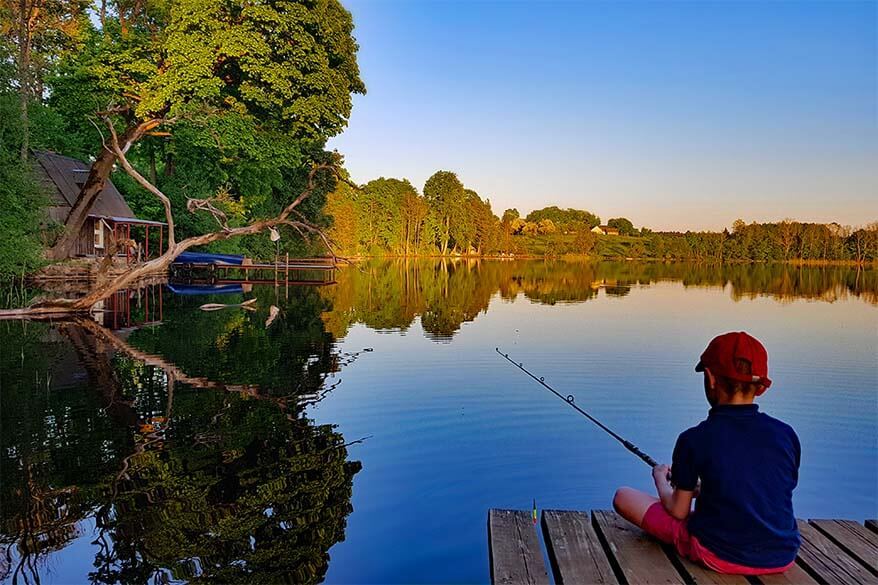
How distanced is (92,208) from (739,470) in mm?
36156

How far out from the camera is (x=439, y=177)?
383ft

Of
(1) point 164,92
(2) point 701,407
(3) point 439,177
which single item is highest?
(3) point 439,177

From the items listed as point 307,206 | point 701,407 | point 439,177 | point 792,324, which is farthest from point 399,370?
point 439,177

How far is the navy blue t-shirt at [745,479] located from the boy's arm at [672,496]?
0.46 feet

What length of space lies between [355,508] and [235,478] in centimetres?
141

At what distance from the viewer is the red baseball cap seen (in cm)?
338

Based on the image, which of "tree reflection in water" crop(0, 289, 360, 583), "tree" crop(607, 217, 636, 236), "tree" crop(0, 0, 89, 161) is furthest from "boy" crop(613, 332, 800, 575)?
"tree" crop(607, 217, 636, 236)

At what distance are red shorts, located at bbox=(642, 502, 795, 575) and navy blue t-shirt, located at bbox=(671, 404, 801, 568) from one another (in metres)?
0.05

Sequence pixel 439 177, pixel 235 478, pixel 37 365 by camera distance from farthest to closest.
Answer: pixel 439 177
pixel 37 365
pixel 235 478

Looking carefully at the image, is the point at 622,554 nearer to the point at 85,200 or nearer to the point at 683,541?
the point at 683,541

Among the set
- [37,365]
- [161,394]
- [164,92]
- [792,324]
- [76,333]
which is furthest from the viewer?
[164,92]

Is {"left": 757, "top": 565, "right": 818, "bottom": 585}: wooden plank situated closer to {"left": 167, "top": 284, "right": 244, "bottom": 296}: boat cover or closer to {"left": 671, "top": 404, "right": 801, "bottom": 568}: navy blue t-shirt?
{"left": 671, "top": 404, "right": 801, "bottom": 568}: navy blue t-shirt

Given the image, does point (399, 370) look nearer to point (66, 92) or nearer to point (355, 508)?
point (355, 508)

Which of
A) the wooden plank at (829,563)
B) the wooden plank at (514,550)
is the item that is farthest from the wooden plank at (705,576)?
the wooden plank at (514,550)
